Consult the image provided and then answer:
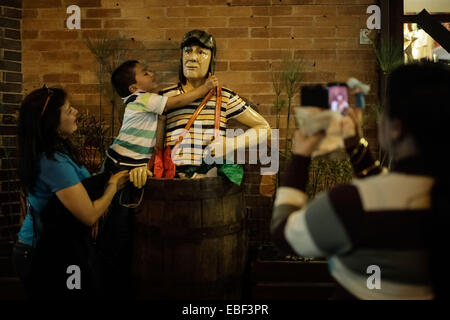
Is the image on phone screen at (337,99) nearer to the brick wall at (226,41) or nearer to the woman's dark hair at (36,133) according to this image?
the woman's dark hair at (36,133)

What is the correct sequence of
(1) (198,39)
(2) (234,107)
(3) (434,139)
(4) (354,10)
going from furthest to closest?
(4) (354,10) → (2) (234,107) → (1) (198,39) → (3) (434,139)

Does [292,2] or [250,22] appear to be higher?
[292,2]

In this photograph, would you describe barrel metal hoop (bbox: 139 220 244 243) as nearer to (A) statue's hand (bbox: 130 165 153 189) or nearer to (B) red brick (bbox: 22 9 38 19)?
(A) statue's hand (bbox: 130 165 153 189)

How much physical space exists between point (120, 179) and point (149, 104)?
0.52m

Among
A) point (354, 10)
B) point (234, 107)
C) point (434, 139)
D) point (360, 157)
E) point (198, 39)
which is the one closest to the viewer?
point (434, 139)

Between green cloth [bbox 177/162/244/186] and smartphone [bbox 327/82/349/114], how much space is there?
1.43 metres

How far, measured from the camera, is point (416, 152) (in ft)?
3.68

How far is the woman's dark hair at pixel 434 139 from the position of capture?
109cm

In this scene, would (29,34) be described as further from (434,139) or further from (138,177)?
(434,139)

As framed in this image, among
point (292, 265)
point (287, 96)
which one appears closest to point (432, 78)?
point (292, 265)

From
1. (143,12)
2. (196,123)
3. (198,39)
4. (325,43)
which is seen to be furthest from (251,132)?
(143,12)

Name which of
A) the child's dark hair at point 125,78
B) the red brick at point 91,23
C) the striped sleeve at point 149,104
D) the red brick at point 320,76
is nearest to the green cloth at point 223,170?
the striped sleeve at point 149,104

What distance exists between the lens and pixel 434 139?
1104mm

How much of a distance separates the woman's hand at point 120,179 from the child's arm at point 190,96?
502mm
